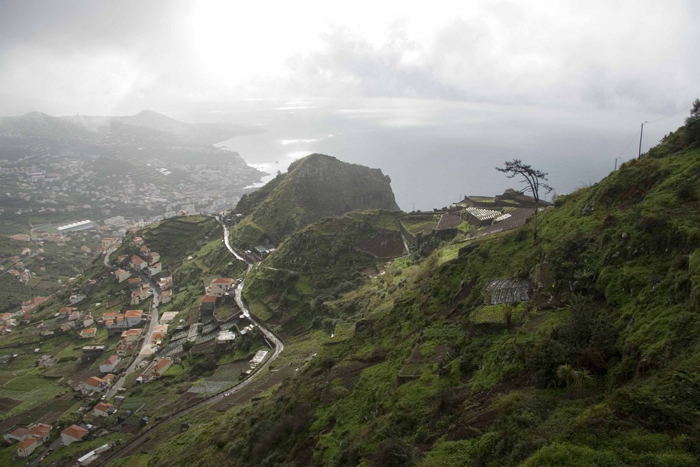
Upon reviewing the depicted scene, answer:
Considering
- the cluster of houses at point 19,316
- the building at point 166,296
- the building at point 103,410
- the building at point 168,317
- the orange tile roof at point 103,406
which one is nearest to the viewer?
the building at point 103,410

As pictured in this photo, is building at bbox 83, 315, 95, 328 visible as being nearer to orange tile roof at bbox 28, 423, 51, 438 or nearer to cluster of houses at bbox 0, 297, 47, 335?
cluster of houses at bbox 0, 297, 47, 335

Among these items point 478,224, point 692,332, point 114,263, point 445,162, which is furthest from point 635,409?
point 445,162

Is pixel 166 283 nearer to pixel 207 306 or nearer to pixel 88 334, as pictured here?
pixel 88 334

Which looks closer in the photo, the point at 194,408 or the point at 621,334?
the point at 621,334

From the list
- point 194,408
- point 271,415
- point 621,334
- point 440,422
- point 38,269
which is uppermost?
point 621,334

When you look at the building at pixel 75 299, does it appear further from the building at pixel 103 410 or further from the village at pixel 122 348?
the building at pixel 103 410

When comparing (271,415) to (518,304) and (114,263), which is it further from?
(114,263)

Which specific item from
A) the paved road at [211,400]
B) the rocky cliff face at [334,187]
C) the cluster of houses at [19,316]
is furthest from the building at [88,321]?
the rocky cliff face at [334,187]
